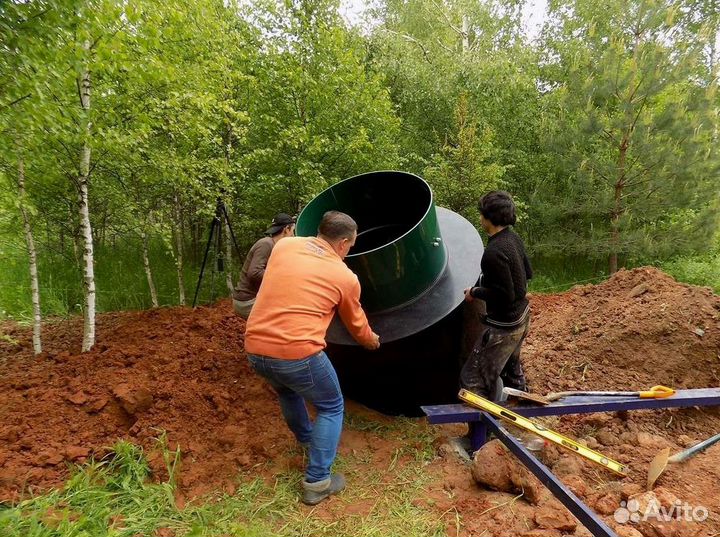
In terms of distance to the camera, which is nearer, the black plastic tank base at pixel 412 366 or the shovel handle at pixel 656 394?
the shovel handle at pixel 656 394

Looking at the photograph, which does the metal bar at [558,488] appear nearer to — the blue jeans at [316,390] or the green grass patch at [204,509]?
the green grass patch at [204,509]

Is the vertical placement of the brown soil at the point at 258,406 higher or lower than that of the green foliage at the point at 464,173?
lower

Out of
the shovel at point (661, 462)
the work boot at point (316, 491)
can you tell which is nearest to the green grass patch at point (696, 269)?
the shovel at point (661, 462)

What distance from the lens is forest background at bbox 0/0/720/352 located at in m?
3.38

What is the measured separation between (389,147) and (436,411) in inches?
211

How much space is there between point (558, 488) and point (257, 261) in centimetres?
272

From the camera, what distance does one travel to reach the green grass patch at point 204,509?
6.92 feet

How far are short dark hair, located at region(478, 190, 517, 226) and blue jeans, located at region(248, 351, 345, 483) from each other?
1.33 metres

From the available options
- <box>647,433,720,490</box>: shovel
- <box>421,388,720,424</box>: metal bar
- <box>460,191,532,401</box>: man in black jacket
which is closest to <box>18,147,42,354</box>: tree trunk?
<box>421,388,720,424</box>: metal bar

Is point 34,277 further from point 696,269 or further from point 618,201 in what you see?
point 696,269

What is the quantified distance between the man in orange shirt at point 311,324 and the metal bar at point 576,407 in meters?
0.64

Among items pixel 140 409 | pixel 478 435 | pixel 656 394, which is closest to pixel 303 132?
pixel 140 409

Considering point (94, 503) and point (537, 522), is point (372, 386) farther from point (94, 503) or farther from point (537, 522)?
point (94, 503)

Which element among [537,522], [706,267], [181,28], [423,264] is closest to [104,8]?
[181,28]
